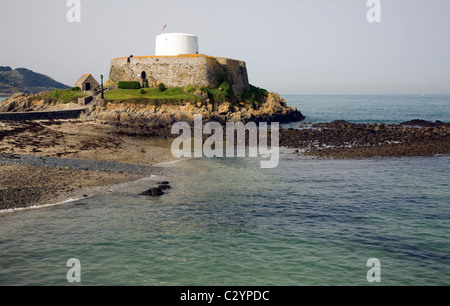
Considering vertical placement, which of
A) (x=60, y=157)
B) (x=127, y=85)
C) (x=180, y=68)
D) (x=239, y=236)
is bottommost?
(x=239, y=236)

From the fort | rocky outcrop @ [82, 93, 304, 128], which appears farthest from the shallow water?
the fort

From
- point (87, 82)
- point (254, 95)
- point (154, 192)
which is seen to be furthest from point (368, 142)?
point (87, 82)

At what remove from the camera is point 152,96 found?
196 feet

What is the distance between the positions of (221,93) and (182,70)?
8758mm

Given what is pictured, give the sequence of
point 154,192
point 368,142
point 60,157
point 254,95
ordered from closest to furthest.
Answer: point 154,192 < point 60,157 < point 368,142 < point 254,95

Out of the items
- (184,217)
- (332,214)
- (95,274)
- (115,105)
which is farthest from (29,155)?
(115,105)

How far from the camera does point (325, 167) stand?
30.7 m

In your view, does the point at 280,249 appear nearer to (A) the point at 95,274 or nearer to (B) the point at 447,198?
(A) the point at 95,274

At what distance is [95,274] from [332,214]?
11752 mm

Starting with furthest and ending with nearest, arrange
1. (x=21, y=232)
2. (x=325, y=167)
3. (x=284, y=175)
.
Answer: (x=325, y=167) < (x=284, y=175) < (x=21, y=232)

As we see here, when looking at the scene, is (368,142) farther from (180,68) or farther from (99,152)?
(180,68)

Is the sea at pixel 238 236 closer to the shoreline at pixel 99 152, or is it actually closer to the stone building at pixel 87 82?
the shoreline at pixel 99 152

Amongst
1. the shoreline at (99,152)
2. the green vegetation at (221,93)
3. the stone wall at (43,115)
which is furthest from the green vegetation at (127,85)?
the shoreline at (99,152)

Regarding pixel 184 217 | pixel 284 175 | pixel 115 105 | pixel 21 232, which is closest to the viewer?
pixel 21 232
